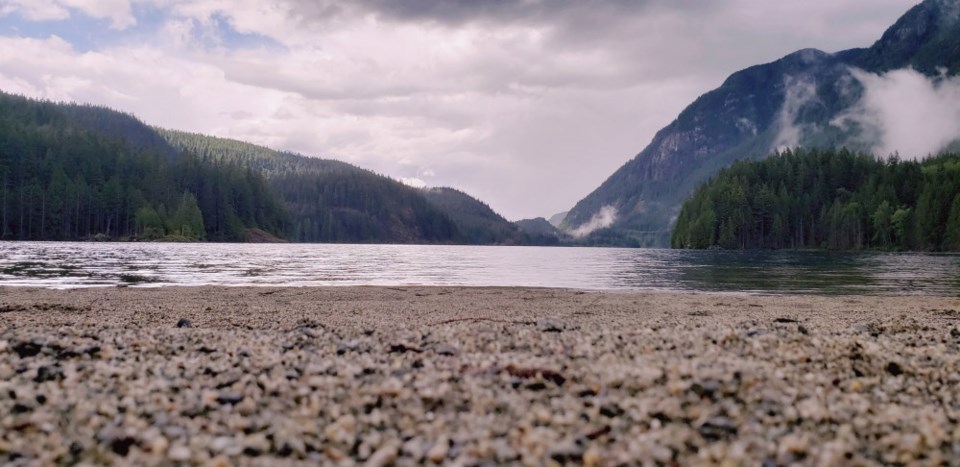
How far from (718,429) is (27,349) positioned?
10.1 m

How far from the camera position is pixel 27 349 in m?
9.45

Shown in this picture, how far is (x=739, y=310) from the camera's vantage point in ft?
76.5

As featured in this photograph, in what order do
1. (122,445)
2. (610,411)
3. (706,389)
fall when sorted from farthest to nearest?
(706,389) → (610,411) → (122,445)

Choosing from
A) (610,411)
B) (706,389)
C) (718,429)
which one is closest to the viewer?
(718,429)

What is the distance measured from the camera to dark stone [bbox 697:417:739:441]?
233 inches

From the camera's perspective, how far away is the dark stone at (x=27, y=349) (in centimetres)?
933

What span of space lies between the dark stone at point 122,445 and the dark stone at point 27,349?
5140 mm

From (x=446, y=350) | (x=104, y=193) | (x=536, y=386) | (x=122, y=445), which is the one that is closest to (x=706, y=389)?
(x=536, y=386)

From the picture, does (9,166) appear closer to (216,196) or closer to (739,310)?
(216,196)

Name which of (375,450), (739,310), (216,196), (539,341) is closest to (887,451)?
(375,450)

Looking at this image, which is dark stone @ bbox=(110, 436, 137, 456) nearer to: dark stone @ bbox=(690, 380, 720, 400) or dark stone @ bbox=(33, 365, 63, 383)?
dark stone @ bbox=(33, 365, 63, 383)

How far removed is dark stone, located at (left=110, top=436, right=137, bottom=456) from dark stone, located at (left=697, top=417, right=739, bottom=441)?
17.8ft

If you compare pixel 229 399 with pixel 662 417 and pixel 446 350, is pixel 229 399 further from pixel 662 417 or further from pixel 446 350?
pixel 662 417

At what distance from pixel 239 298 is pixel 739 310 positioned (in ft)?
67.3
